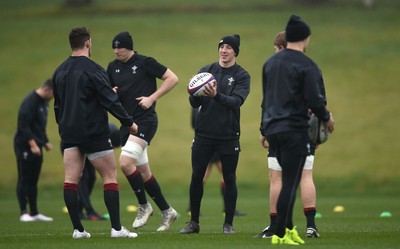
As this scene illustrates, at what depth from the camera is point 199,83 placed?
10953mm

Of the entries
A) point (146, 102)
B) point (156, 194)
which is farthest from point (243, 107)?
point (146, 102)

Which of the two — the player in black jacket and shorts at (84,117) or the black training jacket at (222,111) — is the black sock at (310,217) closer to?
the black training jacket at (222,111)

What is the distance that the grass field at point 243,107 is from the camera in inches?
502

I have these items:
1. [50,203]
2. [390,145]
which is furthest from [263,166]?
[50,203]

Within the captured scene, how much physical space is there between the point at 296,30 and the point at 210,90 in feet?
5.48

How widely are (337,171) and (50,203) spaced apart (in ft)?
30.2

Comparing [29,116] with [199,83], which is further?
[29,116]

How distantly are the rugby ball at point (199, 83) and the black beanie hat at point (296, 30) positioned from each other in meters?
1.58

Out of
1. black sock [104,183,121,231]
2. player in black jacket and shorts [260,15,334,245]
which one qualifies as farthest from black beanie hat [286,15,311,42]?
black sock [104,183,121,231]

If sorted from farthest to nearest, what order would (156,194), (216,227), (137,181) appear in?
(216,227) → (156,194) → (137,181)

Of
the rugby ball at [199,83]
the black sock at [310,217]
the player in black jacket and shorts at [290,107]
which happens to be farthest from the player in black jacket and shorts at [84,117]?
the black sock at [310,217]

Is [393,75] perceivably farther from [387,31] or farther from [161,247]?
[161,247]

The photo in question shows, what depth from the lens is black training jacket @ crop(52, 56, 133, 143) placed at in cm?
1032

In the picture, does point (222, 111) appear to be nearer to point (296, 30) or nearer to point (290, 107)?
point (290, 107)
